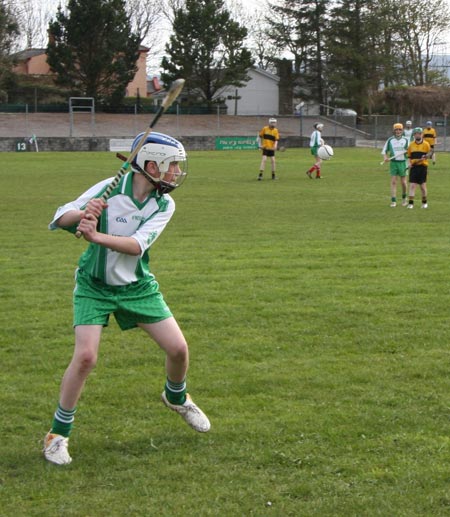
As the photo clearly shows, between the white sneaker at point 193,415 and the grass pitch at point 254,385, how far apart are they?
0.06 metres

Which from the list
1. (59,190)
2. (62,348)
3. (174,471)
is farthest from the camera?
(59,190)

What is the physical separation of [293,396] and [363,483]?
163 cm

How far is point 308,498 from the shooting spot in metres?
4.75

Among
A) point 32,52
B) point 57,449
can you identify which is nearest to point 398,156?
point 57,449

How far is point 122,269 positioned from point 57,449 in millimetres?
1145

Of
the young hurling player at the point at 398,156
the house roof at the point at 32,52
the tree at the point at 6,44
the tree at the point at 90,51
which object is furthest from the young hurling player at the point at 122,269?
the house roof at the point at 32,52

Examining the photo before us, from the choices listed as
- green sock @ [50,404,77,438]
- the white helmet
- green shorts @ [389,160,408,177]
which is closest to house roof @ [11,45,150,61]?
green shorts @ [389,160,408,177]

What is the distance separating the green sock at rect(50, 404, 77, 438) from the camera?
5.38 m

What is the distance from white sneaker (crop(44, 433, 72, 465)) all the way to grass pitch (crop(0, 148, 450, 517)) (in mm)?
59

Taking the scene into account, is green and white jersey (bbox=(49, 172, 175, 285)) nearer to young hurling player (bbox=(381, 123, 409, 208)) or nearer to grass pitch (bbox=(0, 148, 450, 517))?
grass pitch (bbox=(0, 148, 450, 517))

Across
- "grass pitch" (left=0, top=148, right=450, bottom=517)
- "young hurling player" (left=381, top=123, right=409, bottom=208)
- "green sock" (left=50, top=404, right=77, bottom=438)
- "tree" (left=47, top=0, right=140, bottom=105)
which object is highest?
"tree" (left=47, top=0, right=140, bottom=105)

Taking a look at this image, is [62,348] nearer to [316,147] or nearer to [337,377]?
[337,377]

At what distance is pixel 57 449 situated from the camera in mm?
5277

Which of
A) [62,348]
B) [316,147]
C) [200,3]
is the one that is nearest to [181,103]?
[200,3]
